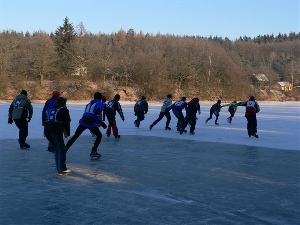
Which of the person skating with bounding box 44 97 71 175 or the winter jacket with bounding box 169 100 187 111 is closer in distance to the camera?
the person skating with bounding box 44 97 71 175

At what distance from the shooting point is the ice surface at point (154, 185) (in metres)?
4.88

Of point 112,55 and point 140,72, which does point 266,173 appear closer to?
point 140,72

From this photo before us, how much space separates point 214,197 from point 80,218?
2.12m

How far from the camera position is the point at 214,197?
230 inches

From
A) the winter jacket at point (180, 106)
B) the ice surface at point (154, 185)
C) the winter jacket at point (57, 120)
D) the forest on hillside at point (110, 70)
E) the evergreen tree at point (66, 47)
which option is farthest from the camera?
the evergreen tree at point (66, 47)

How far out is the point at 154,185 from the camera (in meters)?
6.57

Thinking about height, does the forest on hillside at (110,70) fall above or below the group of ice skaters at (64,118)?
above

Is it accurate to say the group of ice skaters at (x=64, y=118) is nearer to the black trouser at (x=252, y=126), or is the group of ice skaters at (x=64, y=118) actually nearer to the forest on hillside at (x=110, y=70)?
the black trouser at (x=252, y=126)

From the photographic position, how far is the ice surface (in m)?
4.88

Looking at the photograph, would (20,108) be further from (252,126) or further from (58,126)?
(252,126)

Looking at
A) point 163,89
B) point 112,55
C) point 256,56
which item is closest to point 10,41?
point 112,55

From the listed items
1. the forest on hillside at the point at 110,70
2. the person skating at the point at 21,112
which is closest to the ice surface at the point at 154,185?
the person skating at the point at 21,112

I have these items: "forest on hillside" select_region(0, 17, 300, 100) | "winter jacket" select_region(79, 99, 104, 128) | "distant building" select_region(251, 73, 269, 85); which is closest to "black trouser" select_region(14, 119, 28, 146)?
"winter jacket" select_region(79, 99, 104, 128)

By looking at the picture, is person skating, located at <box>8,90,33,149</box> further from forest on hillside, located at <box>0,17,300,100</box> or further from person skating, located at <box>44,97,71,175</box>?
forest on hillside, located at <box>0,17,300,100</box>
